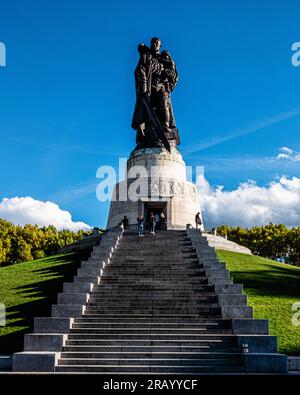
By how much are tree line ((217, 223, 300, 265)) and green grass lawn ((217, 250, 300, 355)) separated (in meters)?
35.2

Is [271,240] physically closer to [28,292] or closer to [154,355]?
[28,292]

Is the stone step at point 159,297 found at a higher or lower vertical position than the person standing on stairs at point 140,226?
lower

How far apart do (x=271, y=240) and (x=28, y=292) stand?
48252 mm

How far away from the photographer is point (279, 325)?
1479cm

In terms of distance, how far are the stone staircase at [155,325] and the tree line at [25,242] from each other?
1548 inches

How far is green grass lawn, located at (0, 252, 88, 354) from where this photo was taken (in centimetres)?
1421

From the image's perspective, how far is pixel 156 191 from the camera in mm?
33438

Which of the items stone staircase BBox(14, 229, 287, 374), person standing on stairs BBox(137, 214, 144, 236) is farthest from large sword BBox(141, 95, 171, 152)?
stone staircase BBox(14, 229, 287, 374)

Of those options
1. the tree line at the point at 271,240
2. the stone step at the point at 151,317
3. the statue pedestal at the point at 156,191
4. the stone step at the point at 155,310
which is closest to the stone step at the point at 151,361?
the stone step at the point at 151,317

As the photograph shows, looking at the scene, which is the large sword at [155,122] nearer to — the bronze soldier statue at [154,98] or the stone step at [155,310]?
the bronze soldier statue at [154,98]

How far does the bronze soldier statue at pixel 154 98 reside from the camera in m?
36.9

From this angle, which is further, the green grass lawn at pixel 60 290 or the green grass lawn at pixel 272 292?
the green grass lawn at pixel 60 290

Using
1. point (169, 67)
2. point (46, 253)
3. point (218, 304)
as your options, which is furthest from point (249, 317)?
point (46, 253)
